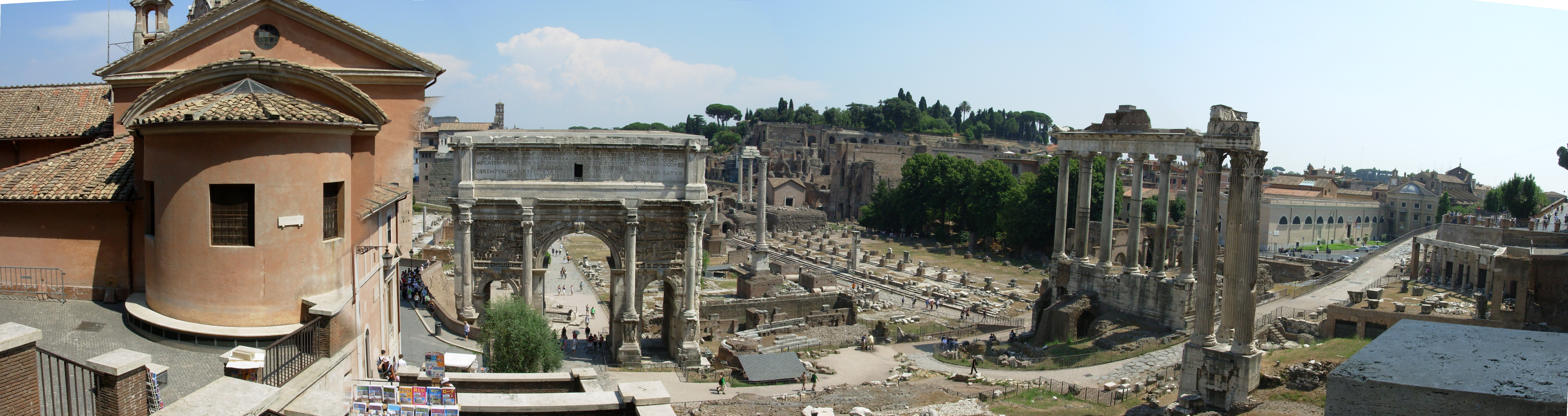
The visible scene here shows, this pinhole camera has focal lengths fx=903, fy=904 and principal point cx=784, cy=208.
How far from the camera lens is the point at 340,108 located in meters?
12.2

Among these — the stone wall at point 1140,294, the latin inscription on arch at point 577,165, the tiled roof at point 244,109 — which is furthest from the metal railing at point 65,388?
the stone wall at point 1140,294

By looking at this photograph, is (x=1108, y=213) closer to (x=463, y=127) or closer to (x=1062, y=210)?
(x=1062, y=210)

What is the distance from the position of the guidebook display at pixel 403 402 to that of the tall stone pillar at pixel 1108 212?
2329 cm

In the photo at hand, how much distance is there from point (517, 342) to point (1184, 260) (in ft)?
60.5

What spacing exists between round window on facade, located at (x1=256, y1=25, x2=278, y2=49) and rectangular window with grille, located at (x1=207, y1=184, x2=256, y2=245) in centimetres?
550

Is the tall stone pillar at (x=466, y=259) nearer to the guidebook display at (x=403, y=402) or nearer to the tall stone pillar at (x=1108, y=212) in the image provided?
the guidebook display at (x=403, y=402)

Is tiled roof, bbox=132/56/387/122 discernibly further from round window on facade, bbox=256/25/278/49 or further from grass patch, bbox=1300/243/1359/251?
grass patch, bbox=1300/243/1359/251

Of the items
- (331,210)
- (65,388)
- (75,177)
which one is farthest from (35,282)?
(65,388)

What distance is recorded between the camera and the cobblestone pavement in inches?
368

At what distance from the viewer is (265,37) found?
48.2ft

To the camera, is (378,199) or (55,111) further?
(55,111)

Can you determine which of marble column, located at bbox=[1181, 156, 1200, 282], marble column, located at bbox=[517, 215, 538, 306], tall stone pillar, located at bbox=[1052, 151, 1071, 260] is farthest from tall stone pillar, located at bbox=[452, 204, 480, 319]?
marble column, located at bbox=[1181, 156, 1200, 282]

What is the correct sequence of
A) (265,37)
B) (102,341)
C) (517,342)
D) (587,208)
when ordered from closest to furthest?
1. (102,341)
2. (265,37)
3. (517,342)
4. (587,208)

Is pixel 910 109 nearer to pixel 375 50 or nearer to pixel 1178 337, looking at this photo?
pixel 1178 337
